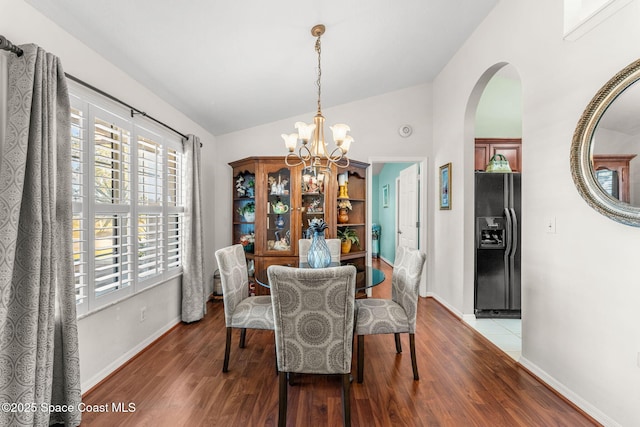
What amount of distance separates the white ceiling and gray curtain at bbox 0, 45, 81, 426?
0.52m

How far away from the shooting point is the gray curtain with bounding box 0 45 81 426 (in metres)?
1.35

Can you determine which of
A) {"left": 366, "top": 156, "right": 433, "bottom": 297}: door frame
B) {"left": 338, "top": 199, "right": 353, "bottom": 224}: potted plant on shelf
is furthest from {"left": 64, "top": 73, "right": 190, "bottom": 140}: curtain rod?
{"left": 366, "top": 156, "right": 433, "bottom": 297}: door frame

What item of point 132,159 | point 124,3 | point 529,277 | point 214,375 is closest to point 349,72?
point 124,3

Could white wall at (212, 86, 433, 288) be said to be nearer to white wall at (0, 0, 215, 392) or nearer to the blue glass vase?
white wall at (0, 0, 215, 392)

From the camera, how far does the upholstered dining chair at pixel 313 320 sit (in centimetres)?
146

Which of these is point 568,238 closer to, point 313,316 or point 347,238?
point 313,316

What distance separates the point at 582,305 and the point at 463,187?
1.65 metres

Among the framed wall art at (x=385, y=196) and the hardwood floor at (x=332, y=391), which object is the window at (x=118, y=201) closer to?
the hardwood floor at (x=332, y=391)

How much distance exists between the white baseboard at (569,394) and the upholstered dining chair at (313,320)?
1460 millimetres

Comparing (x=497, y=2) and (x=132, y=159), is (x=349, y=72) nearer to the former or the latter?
(x=497, y=2)

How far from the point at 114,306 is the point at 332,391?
1.75 m

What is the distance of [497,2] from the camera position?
101 inches

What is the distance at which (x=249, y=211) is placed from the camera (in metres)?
3.86

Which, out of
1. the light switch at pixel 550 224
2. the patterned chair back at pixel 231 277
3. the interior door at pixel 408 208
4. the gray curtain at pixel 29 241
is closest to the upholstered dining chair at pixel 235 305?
the patterned chair back at pixel 231 277
